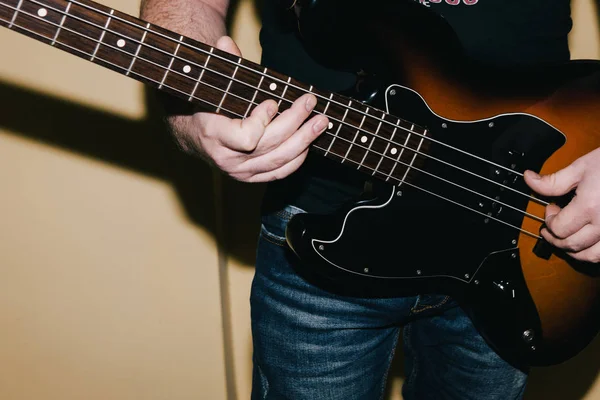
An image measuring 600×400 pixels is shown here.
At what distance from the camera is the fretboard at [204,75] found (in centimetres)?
61

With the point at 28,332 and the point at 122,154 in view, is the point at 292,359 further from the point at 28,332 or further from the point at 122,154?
the point at 28,332

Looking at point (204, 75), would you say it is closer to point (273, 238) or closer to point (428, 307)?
point (273, 238)

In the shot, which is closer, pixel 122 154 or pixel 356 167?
pixel 356 167

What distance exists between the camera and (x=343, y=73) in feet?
2.64

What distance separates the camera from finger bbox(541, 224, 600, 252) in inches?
30.5

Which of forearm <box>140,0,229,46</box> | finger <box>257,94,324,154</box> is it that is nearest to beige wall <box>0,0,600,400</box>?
forearm <box>140,0,229,46</box>

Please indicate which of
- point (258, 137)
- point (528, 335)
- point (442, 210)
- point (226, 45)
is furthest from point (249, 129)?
point (528, 335)

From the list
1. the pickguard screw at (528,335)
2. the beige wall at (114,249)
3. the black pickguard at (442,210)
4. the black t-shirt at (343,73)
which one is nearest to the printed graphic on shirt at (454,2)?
the black t-shirt at (343,73)

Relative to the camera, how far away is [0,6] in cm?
59

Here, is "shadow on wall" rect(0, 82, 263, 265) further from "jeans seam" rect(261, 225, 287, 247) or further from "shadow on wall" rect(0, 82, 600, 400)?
"jeans seam" rect(261, 225, 287, 247)

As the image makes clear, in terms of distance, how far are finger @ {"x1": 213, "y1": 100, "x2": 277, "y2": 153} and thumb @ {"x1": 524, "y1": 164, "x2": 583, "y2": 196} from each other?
0.40 meters

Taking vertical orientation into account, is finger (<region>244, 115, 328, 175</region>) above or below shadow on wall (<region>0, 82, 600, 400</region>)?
above

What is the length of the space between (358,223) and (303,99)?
0.20m

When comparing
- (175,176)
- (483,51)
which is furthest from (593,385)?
(175,176)
